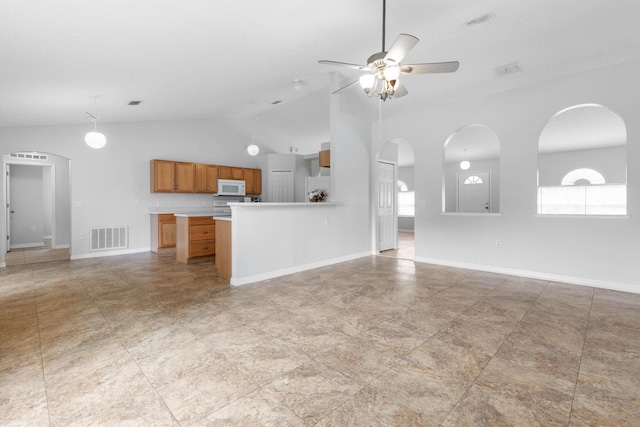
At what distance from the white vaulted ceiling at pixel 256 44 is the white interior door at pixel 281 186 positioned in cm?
391

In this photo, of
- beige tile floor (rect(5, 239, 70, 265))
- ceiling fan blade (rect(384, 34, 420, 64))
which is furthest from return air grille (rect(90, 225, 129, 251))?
ceiling fan blade (rect(384, 34, 420, 64))

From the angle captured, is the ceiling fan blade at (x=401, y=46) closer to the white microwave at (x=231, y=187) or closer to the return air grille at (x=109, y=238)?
the white microwave at (x=231, y=187)

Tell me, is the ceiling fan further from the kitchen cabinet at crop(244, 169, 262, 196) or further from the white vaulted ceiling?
the kitchen cabinet at crop(244, 169, 262, 196)

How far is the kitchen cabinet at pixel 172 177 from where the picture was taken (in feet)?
21.6

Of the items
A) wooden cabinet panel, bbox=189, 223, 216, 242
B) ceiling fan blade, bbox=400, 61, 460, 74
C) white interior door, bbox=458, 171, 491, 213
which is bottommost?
wooden cabinet panel, bbox=189, 223, 216, 242

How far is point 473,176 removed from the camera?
32.6ft

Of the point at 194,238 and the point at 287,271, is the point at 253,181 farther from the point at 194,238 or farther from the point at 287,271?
the point at 287,271

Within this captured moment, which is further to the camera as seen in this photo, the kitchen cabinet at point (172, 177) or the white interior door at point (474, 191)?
the white interior door at point (474, 191)

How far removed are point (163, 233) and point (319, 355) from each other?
5.43 metres

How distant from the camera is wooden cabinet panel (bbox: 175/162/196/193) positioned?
6895 mm

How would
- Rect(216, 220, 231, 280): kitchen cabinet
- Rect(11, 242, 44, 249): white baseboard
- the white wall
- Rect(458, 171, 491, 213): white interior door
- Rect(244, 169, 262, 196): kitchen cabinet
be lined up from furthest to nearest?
Rect(458, 171, 491, 213): white interior door → Rect(244, 169, 262, 196): kitchen cabinet → Rect(11, 242, 44, 249): white baseboard → Rect(216, 220, 231, 280): kitchen cabinet → the white wall

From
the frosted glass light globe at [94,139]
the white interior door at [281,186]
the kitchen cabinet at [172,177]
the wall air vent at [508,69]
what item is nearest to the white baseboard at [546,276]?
the wall air vent at [508,69]

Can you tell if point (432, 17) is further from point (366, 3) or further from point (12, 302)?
point (12, 302)

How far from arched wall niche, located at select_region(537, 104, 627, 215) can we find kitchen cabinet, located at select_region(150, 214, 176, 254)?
790 centimetres
